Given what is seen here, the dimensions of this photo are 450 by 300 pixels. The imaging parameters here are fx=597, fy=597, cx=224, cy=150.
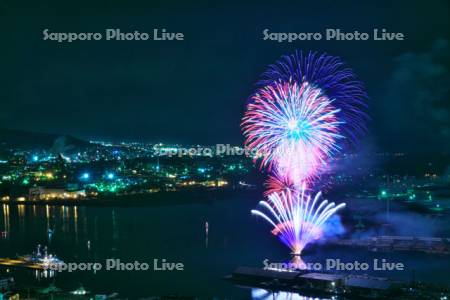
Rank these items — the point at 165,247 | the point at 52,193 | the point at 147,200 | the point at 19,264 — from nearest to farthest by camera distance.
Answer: the point at 19,264
the point at 165,247
the point at 147,200
the point at 52,193

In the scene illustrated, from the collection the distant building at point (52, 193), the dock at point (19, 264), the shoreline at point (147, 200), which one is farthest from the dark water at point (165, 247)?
the distant building at point (52, 193)

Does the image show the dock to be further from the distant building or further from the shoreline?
the distant building

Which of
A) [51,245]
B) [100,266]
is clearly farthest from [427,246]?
[51,245]

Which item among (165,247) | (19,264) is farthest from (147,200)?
(19,264)

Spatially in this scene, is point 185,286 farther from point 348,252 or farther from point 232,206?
point 232,206

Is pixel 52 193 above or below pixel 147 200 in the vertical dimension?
above

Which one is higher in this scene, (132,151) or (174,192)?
(132,151)

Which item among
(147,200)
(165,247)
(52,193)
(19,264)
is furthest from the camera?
(52,193)

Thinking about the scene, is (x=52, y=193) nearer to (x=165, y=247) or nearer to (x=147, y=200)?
(x=147, y=200)
